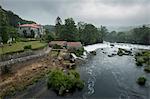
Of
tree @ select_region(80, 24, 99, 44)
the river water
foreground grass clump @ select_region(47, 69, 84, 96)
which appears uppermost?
tree @ select_region(80, 24, 99, 44)

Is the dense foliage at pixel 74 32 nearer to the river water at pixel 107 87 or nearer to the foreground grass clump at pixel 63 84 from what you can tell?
the river water at pixel 107 87

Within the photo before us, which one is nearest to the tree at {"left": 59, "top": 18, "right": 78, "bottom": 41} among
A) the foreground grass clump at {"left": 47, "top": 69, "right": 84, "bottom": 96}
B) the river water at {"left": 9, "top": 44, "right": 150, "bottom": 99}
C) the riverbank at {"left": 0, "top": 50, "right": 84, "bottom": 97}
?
the riverbank at {"left": 0, "top": 50, "right": 84, "bottom": 97}

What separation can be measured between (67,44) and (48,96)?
48003 millimetres

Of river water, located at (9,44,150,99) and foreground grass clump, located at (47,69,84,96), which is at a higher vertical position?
foreground grass clump, located at (47,69,84,96)

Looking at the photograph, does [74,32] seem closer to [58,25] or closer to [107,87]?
[58,25]

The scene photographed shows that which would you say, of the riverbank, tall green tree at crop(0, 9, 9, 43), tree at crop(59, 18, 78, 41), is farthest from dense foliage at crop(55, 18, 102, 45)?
tall green tree at crop(0, 9, 9, 43)

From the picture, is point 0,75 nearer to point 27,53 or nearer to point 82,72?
point 27,53

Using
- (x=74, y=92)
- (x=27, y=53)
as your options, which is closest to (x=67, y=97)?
(x=74, y=92)

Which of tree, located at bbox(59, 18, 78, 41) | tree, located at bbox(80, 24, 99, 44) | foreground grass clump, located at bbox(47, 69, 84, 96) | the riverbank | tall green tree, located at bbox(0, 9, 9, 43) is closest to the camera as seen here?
foreground grass clump, located at bbox(47, 69, 84, 96)

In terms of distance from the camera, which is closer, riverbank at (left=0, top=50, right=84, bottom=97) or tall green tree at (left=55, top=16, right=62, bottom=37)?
riverbank at (left=0, top=50, right=84, bottom=97)

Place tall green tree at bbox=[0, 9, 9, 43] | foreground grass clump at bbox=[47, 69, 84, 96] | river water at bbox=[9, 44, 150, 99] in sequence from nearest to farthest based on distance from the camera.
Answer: river water at bbox=[9, 44, 150, 99] < foreground grass clump at bbox=[47, 69, 84, 96] < tall green tree at bbox=[0, 9, 9, 43]

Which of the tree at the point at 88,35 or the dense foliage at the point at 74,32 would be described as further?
the tree at the point at 88,35

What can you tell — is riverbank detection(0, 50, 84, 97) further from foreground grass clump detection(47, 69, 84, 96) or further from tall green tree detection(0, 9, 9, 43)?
tall green tree detection(0, 9, 9, 43)

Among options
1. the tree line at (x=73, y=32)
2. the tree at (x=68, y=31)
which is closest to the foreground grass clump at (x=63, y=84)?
the tree line at (x=73, y=32)
